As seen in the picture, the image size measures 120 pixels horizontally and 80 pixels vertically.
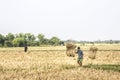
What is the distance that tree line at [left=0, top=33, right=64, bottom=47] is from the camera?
458 ft

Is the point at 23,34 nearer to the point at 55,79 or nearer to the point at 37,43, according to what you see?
the point at 37,43

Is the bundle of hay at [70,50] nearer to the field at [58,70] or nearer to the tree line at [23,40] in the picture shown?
the field at [58,70]

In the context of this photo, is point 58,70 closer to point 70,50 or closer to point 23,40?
point 70,50

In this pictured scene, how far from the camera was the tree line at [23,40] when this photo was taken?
140 metres

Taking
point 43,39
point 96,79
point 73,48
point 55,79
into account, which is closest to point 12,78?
point 55,79

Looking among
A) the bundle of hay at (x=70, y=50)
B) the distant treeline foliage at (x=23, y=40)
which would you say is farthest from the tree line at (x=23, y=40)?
the bundle of hay at (x=70, y=50)

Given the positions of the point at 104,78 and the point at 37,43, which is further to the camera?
the point at 37,43

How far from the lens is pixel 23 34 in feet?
518

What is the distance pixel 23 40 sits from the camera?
465 feet

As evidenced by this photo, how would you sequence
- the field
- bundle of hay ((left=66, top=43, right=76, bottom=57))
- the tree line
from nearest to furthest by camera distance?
the field
bundle of hay ((left=66, top=43, right=76, bottom=57))
the tree line

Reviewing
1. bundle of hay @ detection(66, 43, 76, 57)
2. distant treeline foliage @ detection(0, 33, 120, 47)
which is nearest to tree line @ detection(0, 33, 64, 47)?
distant treeline foliage @ detection(0, 33, 120, 47)

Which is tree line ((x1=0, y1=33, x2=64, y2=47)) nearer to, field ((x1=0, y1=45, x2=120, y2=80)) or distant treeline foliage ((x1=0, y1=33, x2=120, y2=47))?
distant treeline foliage ((x1=0, y1=33, x2=120, y2=47))

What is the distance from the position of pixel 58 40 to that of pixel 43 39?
33.5ft

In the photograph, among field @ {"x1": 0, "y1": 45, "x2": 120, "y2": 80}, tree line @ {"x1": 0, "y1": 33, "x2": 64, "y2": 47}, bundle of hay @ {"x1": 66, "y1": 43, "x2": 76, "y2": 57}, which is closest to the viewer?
A: field @ {"x1": 0, "y1": 45, "x2": 120, "y2": 80}
